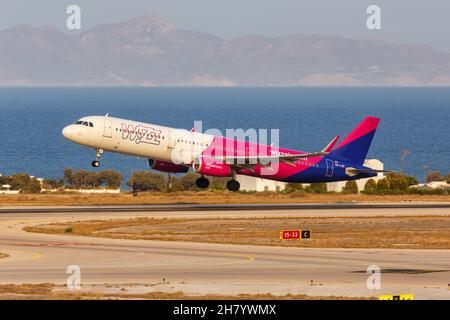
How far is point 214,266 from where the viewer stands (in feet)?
161

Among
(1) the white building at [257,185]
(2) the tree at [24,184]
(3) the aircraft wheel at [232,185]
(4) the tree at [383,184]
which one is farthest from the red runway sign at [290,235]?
Answer: (2) the tree at [24,184]

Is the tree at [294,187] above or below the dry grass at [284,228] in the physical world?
above

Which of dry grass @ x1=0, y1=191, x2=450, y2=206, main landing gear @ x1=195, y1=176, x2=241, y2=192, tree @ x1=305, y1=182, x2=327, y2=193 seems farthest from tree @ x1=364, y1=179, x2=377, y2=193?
main landing gear @ x1=195, y1=176, x2=241, y2=192

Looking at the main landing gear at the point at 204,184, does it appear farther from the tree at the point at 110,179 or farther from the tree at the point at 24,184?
the tree at the point at 110,179

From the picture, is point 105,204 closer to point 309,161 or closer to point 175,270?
point 309,161

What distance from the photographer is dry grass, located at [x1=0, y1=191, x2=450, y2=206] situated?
92.9 m

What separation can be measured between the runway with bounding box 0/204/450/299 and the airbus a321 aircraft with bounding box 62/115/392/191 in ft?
45.9

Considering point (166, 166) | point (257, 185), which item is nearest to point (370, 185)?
point (257, 185)

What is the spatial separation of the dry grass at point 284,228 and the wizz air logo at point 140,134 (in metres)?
8.28

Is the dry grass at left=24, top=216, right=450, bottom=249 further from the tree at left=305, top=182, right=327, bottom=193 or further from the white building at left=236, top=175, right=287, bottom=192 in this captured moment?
the white building at left=236, top=175, right=287, bottom=192

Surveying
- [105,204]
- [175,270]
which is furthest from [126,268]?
[105,204]

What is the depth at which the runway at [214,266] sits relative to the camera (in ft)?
138

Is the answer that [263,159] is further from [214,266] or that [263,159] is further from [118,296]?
[118,296]

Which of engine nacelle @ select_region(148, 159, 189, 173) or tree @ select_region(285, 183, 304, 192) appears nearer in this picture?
engine nacelle @ select_region(148, 159, 189, 173)
